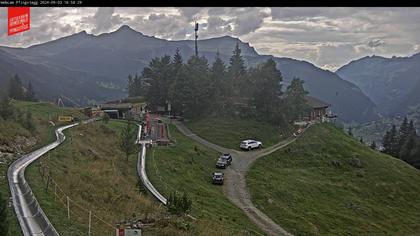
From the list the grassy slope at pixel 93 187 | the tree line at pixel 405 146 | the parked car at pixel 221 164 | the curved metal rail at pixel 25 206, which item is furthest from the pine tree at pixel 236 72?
the curved metal rail at pixel 25 206

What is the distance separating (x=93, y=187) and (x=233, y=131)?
158ft

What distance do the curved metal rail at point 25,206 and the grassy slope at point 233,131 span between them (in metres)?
41.2

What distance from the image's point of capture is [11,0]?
34.2ft

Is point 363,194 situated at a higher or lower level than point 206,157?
lower

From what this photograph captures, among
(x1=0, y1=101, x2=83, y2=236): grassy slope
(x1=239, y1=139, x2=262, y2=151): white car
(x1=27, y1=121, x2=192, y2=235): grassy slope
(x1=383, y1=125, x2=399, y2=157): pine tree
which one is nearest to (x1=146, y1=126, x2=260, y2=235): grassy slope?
(x1=27, y1=121, x2=192, y2=235): grassy slope

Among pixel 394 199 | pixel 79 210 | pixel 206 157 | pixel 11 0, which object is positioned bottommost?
pixel 394 199

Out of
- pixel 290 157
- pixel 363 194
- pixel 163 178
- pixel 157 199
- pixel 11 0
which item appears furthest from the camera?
pixel 290 157

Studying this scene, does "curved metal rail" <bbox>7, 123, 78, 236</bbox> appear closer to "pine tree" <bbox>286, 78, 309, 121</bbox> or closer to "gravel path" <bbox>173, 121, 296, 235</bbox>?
"gravel path" <bbox>173, 121, 296, 235</bbox>

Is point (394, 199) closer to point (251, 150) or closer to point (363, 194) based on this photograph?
point (363, 194)

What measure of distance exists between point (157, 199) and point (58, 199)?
824 cm

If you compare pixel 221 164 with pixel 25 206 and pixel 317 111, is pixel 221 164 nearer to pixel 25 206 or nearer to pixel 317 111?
pixel 25 206

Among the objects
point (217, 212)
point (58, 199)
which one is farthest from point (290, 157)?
point (58, 199)

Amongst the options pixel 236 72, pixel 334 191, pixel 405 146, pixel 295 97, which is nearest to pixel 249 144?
pixel 334 191

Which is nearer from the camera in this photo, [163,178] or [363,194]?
[163,178]
